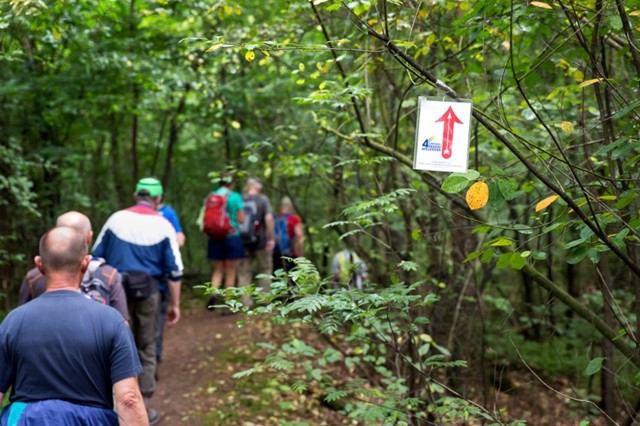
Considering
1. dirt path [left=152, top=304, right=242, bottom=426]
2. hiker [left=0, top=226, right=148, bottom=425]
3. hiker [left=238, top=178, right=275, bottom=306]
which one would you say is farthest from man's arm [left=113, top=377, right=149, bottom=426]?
hiker [left=238, top=178, right=275, bottom=306]

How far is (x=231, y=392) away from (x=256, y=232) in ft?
10.3

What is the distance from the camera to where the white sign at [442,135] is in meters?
2.71

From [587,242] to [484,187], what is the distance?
0.58m

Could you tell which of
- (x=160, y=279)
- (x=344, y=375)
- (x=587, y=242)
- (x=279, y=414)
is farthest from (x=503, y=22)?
(x=344, y=375)

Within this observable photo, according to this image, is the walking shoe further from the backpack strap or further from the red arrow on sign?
the red arrow on sign

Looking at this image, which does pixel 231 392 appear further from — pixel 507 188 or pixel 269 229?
pixel 507 188

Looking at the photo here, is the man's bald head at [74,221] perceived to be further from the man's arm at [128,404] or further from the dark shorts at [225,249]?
the dark shorts at [225,249]

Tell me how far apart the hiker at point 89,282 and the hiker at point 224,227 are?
4431mm

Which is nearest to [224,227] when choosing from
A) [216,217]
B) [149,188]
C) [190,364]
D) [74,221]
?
[216,217]

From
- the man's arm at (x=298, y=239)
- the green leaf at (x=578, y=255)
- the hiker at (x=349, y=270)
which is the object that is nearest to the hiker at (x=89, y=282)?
the hiker at (x=349, y=270)

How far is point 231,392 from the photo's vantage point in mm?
7383

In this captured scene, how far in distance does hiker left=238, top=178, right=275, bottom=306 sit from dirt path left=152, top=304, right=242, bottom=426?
27.4 inches

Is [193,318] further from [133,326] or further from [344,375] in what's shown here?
[133,326]

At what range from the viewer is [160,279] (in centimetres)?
618
